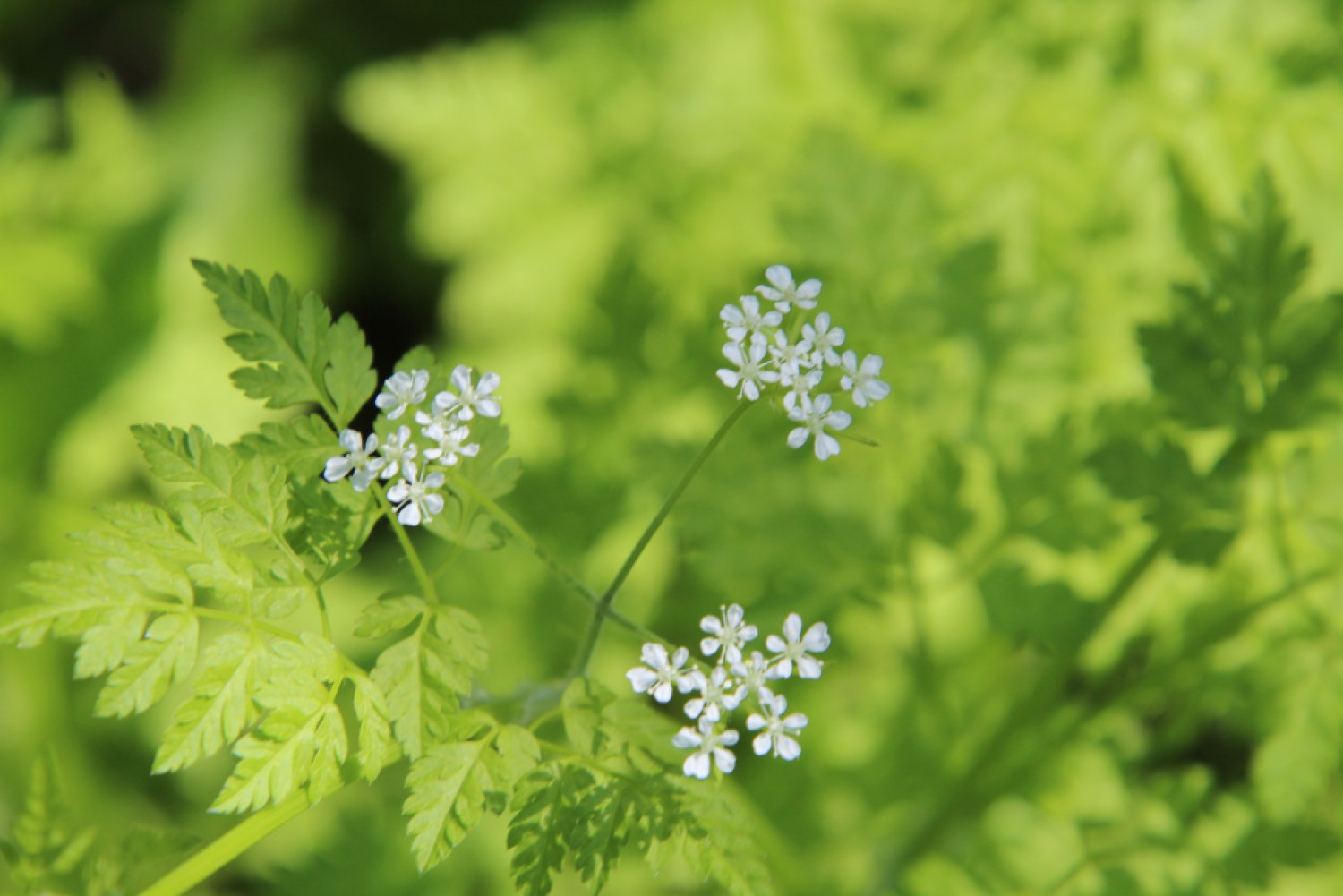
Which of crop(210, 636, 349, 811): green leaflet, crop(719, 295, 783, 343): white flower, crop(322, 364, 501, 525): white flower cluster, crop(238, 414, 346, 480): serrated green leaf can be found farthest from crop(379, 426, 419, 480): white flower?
crop(719, 295, 783, 343): white flower

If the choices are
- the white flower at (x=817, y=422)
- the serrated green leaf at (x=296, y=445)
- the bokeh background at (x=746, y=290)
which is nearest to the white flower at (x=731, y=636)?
the white flower at (x=817, y=422)

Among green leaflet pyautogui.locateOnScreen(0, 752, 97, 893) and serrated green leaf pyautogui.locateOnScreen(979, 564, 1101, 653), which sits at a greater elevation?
green leaflet pyautogui.locateOnScreen(0, 752, 97, 893)

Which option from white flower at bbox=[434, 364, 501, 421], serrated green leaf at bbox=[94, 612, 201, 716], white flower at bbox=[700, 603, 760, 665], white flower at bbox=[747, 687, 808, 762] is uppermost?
white flower at bbox=[434, 364, 501, 421]

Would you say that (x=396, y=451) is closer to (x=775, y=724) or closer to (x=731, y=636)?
(x=731, y=636)

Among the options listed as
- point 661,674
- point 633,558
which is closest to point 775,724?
point 661,674

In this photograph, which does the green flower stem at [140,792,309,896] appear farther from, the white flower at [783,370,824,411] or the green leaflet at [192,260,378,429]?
the white flower at [783,370,824,411]

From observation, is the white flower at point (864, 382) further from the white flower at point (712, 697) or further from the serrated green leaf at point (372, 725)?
the serrated green leaf at point (372, 725)
